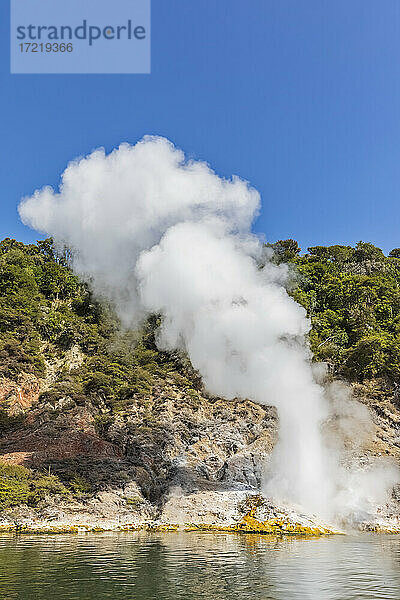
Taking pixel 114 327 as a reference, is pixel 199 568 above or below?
below

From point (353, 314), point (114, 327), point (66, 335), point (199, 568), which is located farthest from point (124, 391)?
point (199, 568)

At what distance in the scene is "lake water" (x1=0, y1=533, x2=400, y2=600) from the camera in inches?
551

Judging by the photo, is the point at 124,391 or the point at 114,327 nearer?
the point at 124,391

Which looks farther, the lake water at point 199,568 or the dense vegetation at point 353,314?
the dense vegetation at point 353,314

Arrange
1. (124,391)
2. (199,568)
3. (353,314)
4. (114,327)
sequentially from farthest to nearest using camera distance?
(114,327), (353,314), (124,391), (199,568)

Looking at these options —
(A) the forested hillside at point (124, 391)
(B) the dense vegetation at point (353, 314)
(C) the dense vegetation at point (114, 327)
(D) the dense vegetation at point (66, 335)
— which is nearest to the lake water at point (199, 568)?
(A) the forested hillside at point (124, 391)

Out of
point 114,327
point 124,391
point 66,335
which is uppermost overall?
point 114,327

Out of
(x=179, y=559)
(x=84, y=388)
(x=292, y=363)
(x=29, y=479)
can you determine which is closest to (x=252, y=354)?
(x=292, y=363)

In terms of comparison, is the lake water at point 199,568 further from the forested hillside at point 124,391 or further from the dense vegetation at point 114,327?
the dense vegetation at point 114,327

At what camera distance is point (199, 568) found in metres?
17.9

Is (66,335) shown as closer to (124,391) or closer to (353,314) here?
(124,391)

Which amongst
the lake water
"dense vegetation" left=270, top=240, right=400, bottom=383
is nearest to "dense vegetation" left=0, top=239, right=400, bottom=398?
"dense vegetation" left=270, top=240, right=400, bottom=383

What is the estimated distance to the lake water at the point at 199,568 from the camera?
14.0 meters

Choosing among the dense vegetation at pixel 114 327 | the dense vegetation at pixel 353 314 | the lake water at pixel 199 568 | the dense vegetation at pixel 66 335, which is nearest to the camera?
the lake water at pixel 199 568
